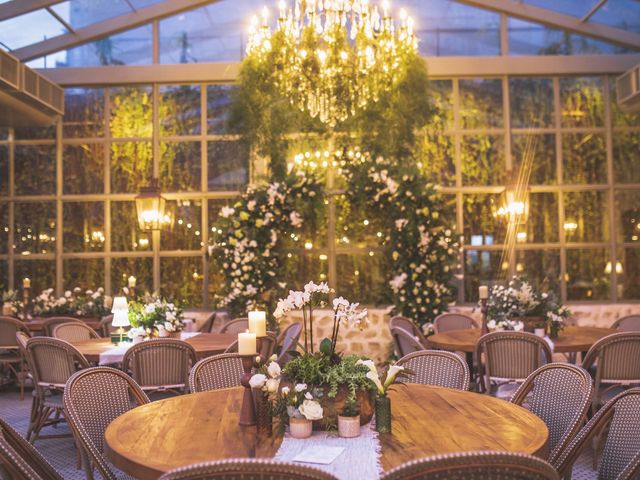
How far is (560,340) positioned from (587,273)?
12.5 ft

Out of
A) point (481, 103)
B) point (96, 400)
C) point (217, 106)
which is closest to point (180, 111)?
point (217, 106)

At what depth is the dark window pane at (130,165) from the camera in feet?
31.8

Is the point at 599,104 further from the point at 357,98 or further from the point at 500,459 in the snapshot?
the point at 500,459

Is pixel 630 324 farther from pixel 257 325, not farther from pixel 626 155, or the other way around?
pixel 257 325

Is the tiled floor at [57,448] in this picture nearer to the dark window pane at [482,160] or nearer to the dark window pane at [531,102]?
the dark window pane at [482,160]

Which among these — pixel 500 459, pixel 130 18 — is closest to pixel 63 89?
pixel 130 18

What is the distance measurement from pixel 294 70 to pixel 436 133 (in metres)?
3.26

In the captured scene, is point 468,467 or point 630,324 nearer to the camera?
point 468,467

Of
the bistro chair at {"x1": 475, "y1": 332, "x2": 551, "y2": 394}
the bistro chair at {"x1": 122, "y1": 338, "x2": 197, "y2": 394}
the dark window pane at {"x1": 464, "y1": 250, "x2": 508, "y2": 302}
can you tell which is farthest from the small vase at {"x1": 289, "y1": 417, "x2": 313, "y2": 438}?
the dark window pane at {"x1": 464, "y1": 250, "x2": 508, "y2": 302}

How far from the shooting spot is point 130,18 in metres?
9.83

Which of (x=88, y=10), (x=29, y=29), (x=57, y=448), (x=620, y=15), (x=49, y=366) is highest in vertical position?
(x=88, y=10)

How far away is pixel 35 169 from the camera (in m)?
9.72

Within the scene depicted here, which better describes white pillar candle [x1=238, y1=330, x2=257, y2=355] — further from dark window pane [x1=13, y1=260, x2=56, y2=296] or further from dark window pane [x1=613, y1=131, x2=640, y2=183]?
dark window pane [x1=613, y1=131, x2=640, y2=183]

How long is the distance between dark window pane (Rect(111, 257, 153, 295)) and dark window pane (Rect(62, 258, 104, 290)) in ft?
0.61
